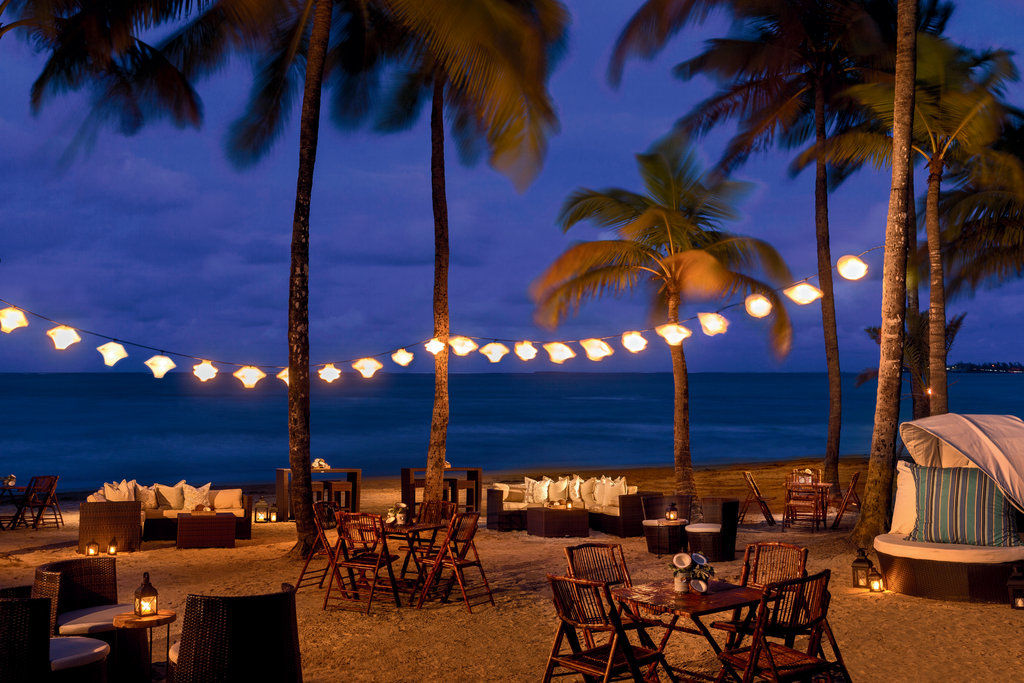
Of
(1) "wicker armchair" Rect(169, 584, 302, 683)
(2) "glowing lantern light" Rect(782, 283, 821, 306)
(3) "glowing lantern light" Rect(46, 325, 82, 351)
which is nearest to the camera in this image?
(1) "wicker armchair" Rect(169, 584, 302, 683)

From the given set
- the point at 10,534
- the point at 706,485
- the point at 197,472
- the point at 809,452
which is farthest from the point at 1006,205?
the point at 197,472

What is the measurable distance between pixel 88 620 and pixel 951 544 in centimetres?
679

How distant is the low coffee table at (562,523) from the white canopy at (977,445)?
14.8 ft

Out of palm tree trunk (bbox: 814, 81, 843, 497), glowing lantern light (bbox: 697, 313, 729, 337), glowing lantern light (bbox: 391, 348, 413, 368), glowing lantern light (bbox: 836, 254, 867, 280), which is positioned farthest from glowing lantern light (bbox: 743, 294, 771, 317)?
palm tree trunk (bbox: 814, 81, 843, 497)

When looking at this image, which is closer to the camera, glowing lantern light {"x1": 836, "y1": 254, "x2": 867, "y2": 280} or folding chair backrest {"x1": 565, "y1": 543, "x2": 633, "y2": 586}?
folding chair backrest {"x1": 565, "y1": 543, "x2": 633, "y2": 586}

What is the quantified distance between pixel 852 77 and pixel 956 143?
3.40m

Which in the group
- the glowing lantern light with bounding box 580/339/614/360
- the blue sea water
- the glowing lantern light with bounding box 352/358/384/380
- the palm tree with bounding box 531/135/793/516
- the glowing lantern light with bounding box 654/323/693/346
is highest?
the palm tree with bounding box 531/135/793/516

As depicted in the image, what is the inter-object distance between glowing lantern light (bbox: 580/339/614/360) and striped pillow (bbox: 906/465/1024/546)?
491 cm

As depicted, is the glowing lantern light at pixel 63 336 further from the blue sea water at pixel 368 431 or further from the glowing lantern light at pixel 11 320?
the blue sea water at pixel 368 431

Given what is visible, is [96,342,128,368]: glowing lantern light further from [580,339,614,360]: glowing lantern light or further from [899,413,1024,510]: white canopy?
[899,413,1024,510]: white canopy

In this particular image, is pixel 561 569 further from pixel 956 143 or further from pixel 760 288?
pixel 956 143

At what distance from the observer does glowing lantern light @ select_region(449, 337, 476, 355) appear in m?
12.4

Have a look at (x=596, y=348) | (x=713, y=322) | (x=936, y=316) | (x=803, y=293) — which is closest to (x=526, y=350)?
(x=596, y=348)

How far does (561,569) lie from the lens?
9031 mm
